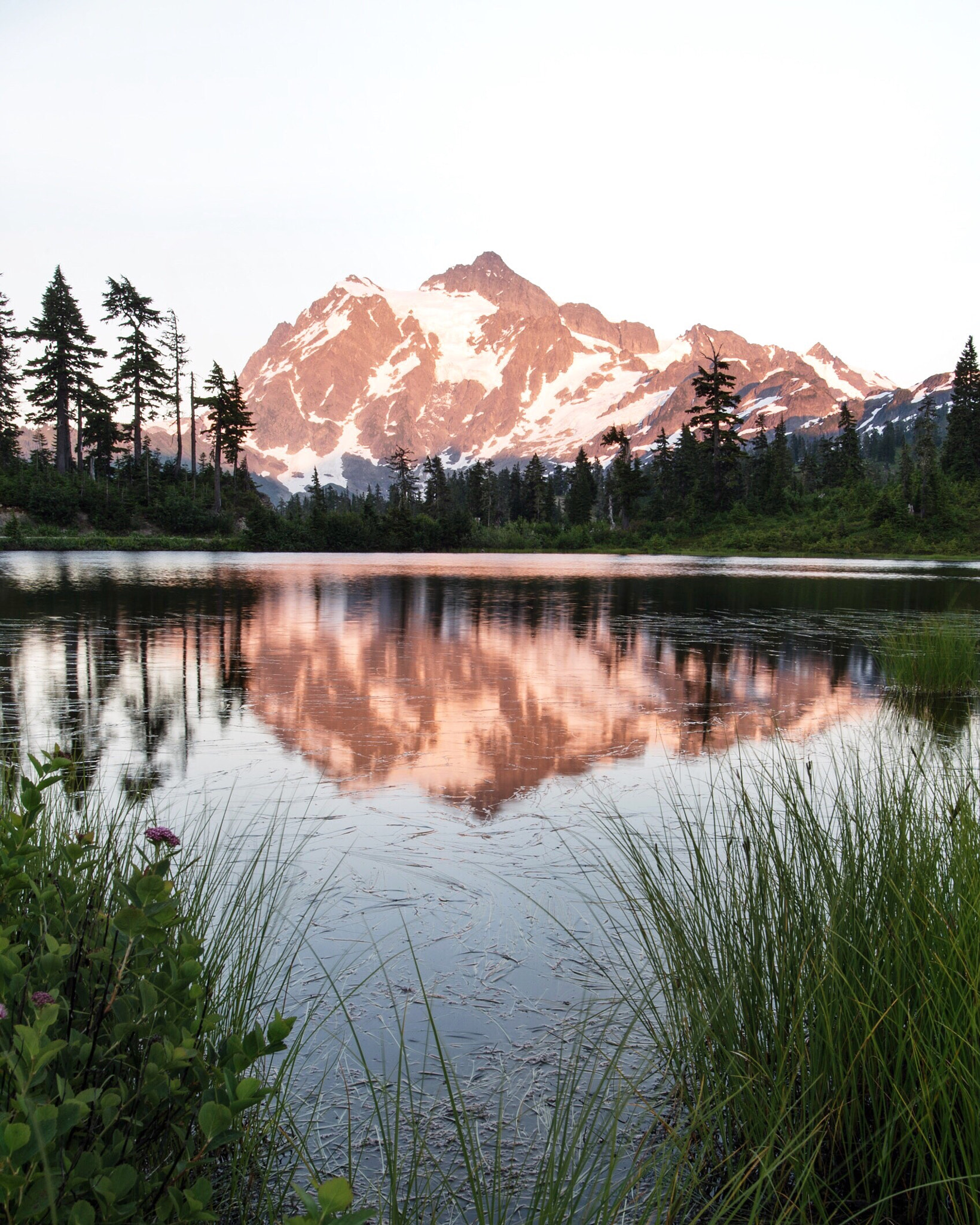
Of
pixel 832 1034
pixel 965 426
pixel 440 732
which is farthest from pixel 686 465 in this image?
pixel 832 1034

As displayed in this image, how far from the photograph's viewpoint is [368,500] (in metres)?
78.6

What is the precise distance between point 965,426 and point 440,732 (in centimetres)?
7020

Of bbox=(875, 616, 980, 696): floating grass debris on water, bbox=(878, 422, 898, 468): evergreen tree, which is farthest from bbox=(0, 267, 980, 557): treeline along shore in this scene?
bbox=(878, 422, 898, 468): evergreen tree

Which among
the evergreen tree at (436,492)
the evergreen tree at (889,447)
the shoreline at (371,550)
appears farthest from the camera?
the evergreen tree at (889,447)

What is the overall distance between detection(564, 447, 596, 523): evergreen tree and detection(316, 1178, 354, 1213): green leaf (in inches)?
3352

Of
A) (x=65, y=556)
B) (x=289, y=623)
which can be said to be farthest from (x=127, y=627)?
(x=65, y=556)

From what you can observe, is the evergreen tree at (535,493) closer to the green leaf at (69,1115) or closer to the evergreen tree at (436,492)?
the evergreen tree at (436,492)

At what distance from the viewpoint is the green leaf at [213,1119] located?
A: 1.50 m

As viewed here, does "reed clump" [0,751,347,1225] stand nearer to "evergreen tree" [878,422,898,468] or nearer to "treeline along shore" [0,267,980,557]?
"treeline along shore" [0,267,980,557]

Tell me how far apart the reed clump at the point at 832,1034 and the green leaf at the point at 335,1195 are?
2.70ft

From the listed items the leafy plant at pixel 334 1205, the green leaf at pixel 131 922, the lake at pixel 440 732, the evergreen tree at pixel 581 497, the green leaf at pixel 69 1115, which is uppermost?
the evergreen tree at pixel 581 497

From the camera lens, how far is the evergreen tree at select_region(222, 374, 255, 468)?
216ft

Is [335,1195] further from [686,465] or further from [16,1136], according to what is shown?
A: [686,465]

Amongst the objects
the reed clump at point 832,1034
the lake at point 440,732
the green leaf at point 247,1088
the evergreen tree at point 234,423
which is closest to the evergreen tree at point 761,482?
the evergreen tree at point 234,423
